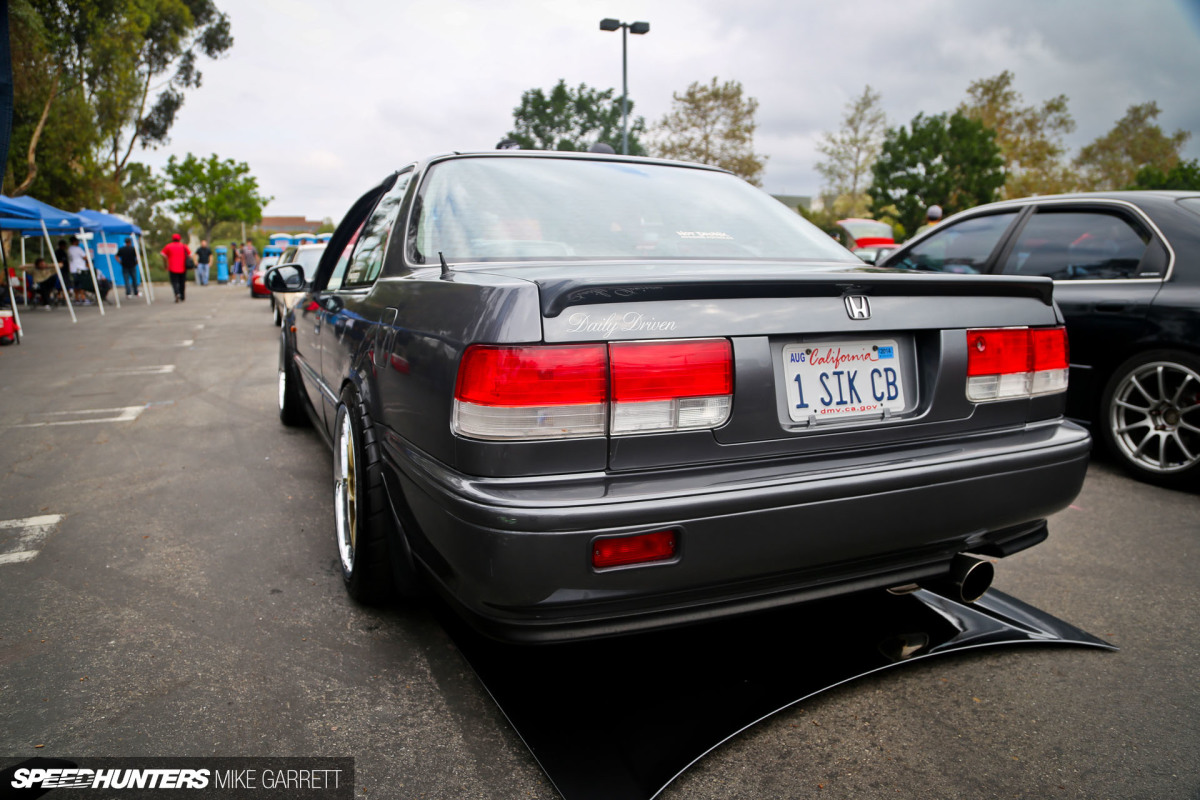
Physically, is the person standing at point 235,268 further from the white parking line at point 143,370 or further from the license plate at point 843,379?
the license plate at point 843,379

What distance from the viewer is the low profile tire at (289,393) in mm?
5000

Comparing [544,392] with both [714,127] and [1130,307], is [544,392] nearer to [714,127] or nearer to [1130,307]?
[1130,307]

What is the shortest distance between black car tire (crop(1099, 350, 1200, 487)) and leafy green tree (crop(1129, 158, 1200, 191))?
50.4 meters

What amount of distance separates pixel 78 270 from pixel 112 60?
11930 mm

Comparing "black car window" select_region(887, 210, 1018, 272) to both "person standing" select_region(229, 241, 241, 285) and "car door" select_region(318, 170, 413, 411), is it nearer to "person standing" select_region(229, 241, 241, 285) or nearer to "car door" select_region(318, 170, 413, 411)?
"car door" select_region(318, 170, 413, 411)

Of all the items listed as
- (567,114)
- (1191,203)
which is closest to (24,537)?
(1191,203)

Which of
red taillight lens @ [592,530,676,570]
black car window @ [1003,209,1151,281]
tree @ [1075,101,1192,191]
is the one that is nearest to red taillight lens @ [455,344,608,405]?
red taillight lens @ [592,530,676,570]

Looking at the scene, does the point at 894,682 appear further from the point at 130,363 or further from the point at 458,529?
the point at 130,363

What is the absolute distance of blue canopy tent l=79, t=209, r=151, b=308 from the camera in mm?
17453

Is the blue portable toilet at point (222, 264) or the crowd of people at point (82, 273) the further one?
the blue portable toilet at point (222, 264)

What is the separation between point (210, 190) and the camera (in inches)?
2208

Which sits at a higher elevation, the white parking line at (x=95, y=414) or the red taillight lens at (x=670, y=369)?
the red taillight lens at (x=670, y=369)

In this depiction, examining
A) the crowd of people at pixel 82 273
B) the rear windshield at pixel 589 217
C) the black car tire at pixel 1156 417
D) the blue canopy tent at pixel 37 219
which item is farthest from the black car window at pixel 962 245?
the crowd of people at pixel 82 273

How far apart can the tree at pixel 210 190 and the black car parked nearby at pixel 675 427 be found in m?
61.5
